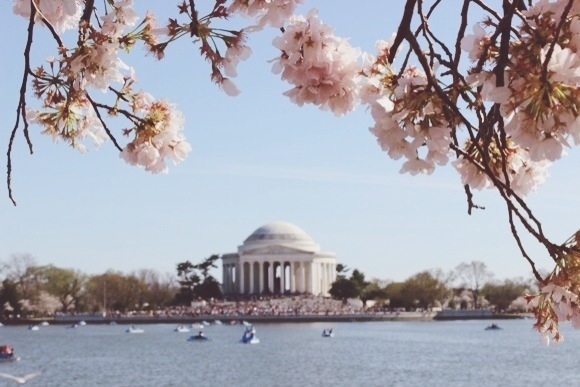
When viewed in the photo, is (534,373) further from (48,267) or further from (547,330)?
(48,267)

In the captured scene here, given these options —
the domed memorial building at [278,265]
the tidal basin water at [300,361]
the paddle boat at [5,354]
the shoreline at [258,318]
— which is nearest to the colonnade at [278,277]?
the domed memorial building at [278,265]

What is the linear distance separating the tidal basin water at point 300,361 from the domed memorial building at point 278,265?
36.1 m

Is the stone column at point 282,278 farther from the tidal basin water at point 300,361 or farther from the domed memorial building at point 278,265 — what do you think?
the tidal basin water at point 300,361

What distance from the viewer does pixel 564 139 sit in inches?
59.7

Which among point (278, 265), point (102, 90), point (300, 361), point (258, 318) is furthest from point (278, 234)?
point (102, 90)

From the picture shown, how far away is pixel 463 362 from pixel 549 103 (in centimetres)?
3859

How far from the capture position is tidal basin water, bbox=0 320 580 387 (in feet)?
105

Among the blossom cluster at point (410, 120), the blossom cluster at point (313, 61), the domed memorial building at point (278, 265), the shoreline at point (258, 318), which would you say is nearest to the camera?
the blossom cluster at point (410, 120)

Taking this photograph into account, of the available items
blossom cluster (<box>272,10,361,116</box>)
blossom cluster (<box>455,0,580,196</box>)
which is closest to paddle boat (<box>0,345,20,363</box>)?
blossom cluster (<box>272,10,361,116</box>)

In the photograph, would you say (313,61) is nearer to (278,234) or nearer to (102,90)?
(102,90)

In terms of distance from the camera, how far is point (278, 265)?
3900 inches

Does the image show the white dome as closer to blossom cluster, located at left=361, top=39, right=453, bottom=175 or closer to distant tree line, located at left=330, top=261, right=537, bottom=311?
distant tree line, located at left=330, top=261, right=537, bottom=311

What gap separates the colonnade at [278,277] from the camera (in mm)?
97438

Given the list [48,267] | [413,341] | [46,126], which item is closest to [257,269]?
[48,267]
